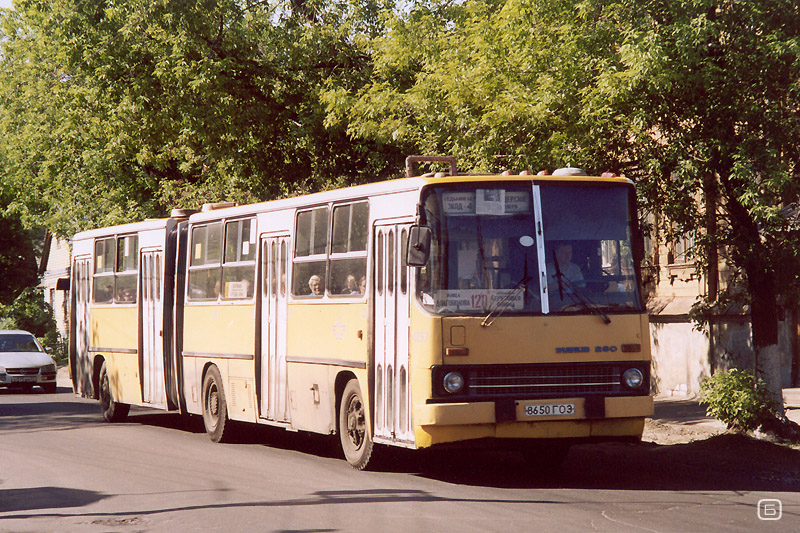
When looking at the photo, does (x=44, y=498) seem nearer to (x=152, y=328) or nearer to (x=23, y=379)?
(x=152, y=328)

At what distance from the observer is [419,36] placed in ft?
63.6

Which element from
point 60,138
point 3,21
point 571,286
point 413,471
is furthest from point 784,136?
point 3,21

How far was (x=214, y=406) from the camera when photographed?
16766 millimetres

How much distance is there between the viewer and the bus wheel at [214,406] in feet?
53.8

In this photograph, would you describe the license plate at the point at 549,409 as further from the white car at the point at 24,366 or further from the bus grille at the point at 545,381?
the white car at the point at 24,366

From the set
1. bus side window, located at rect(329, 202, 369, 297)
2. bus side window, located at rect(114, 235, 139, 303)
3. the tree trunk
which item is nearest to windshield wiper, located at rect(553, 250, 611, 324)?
bus side window, located at rect(329, 202, 369, 297)

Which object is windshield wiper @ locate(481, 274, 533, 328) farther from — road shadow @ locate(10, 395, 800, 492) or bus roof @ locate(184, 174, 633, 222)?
road shadow @ locate(10, 395, 800, 492)

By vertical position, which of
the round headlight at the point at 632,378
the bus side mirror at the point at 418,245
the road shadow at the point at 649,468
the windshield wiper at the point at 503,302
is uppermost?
the bus side mirror at the point at 418,245

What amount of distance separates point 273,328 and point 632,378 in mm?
5129

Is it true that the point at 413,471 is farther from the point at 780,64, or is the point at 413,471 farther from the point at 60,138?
the point at 60,138

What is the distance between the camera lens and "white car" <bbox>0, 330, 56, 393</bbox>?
2966 centimetres

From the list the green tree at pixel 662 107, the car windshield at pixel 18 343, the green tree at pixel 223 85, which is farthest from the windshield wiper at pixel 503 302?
the car windshield at pixel 18 343

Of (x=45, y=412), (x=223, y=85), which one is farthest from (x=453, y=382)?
(x=45, y=412)

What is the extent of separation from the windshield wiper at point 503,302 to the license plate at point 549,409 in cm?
89
